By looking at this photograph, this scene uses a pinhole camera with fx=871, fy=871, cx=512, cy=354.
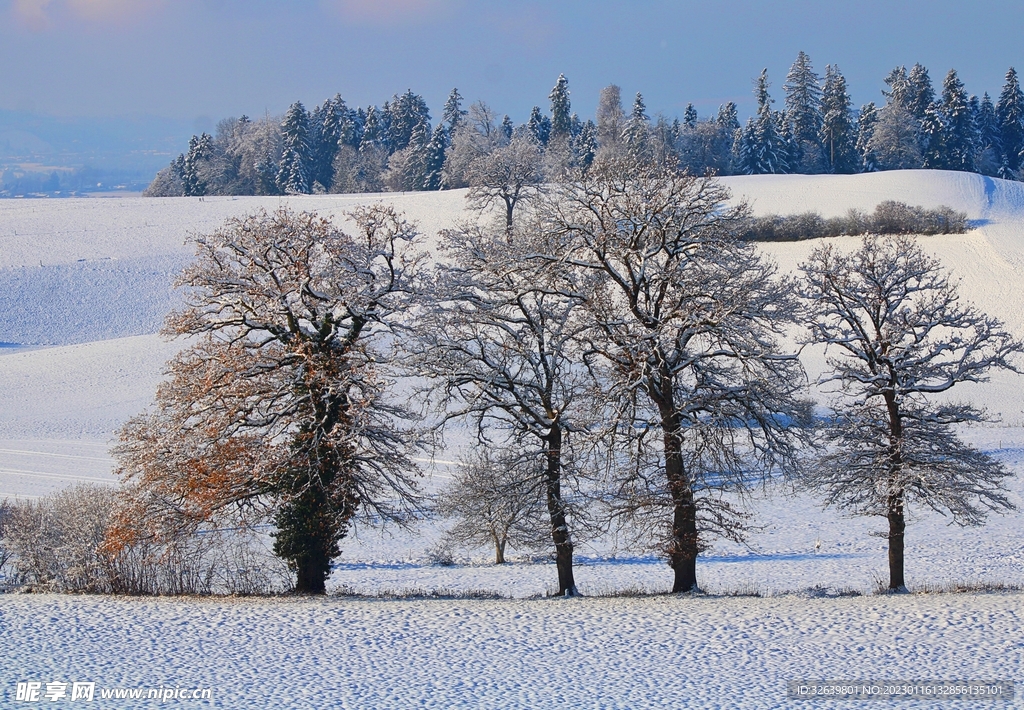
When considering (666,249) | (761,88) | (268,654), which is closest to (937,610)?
(666,249)

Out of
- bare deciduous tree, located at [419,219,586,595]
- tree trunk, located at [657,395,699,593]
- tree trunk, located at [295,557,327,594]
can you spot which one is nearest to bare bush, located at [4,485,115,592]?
tree trunk, located at [295,557,327,594]

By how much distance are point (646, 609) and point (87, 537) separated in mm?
12209

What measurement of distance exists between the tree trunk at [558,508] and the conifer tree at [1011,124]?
99.1m

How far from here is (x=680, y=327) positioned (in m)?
16.0

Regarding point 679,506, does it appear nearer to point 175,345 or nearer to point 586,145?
point 175,345

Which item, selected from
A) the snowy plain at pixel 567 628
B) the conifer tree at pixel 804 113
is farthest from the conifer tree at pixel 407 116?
the snowy plain at pixel 567 628

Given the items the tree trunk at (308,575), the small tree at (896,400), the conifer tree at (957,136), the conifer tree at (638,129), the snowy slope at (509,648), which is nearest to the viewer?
the snowy slope at (509,648)

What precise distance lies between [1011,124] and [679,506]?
10197 centimetres

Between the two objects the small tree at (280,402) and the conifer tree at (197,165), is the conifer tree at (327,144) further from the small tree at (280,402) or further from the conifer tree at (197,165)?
the small tree at (280,402)

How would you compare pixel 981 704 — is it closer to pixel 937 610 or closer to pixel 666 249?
pixel 937 610

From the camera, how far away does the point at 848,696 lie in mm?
10719

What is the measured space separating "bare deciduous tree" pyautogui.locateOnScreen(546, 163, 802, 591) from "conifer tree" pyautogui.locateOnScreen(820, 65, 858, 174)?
295 ft

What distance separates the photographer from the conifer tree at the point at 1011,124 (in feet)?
320

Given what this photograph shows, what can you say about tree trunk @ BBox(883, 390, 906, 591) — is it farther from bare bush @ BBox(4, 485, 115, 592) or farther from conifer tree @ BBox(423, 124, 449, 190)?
conifer tree @ BBox(423, 124, 449, 190)
